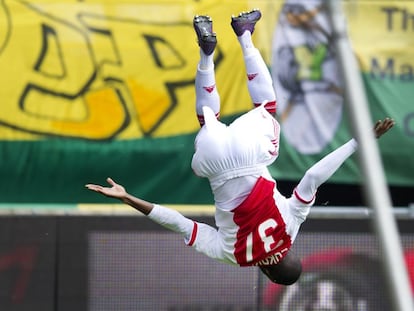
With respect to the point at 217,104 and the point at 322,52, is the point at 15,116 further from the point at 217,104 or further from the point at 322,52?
the point at 217,104

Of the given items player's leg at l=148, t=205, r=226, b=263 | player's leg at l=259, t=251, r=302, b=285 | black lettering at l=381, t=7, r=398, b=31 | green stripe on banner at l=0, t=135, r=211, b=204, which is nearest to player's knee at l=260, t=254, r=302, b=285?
player's leg at l=259, t=251, r=302, b=285

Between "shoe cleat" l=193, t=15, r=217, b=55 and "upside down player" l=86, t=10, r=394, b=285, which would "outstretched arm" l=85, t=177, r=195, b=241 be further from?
"shoe cleat" l=193, t=15, r=217, b=55

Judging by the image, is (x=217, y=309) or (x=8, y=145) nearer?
(x=217, y=309)

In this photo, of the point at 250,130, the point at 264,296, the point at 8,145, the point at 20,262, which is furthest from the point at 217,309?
the point at 250,130

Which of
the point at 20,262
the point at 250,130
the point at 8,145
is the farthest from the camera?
the point at 8,145

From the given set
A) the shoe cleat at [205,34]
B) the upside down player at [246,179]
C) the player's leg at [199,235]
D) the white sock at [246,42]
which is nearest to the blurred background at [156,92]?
the player's leg at [199,235]

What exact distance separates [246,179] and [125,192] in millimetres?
551

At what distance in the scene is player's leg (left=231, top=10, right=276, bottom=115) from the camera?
5.30m

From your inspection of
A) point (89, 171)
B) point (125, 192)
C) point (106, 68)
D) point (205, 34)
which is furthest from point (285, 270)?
point (106, 68)

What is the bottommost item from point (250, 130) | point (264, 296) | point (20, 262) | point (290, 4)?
point (264, 296)

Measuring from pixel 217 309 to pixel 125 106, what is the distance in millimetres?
1707

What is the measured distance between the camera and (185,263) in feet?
24.3

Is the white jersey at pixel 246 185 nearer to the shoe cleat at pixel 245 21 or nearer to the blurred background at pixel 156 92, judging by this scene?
the shoe cleat at pixel 245 21

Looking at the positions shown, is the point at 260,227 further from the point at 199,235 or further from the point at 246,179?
the point at 199,235
